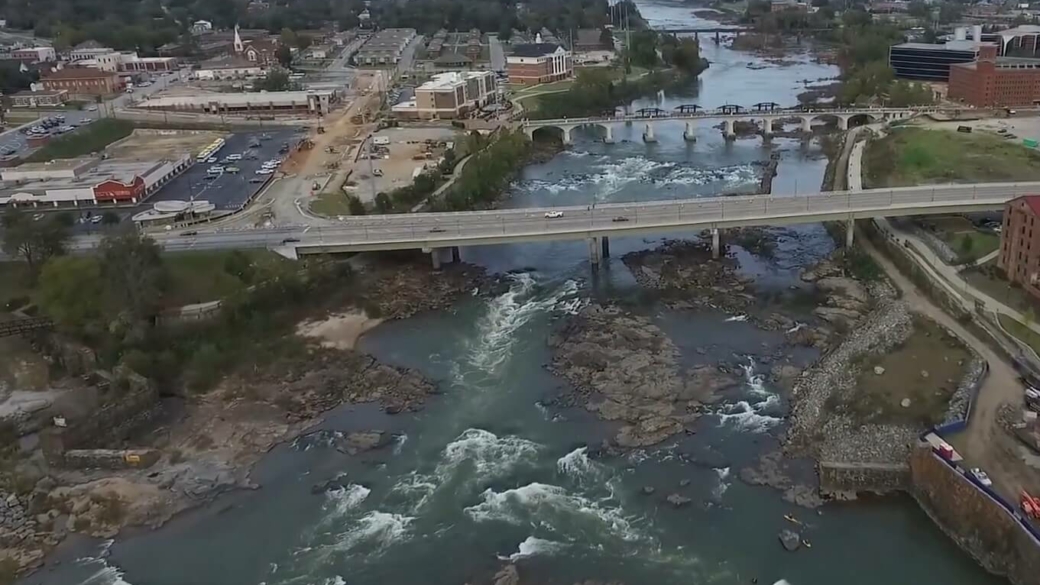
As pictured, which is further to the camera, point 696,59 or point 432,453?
point 696,59

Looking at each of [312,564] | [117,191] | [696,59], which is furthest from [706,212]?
[696,59]

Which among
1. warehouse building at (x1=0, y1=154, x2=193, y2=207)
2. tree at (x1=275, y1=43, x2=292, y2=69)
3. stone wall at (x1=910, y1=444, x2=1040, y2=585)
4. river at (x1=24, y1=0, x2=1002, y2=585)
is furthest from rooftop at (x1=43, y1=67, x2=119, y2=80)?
stone wall at (x1=910, y1=444, x2=1040, y2=585)

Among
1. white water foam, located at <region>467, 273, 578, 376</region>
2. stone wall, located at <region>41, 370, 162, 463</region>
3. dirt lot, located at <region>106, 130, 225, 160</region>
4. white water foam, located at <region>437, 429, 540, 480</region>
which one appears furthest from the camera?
dirt lot, located at <region>106, 130, 225, 160</region>

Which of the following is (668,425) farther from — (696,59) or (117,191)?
(696,59)

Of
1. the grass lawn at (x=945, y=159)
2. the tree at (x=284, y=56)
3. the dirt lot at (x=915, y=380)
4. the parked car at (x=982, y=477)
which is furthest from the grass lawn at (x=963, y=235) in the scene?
the tree at (x=284, y=56)

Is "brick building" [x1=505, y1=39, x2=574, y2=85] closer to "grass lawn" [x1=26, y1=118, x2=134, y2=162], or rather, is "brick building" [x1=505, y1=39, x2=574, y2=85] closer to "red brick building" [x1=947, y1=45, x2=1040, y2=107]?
"grass lawn" [x1=26, y1=118, x2=134, y2=162]

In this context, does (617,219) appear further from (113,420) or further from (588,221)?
(113,420)
